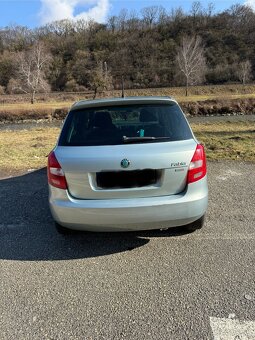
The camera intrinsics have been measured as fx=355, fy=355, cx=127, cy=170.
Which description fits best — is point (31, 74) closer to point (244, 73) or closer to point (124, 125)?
point (244, 73)

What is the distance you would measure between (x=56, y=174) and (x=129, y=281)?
1.27 meters

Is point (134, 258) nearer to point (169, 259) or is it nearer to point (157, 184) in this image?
point (169, 259)

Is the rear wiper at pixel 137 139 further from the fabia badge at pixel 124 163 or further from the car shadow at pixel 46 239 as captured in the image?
the car shadow at pixel 46 239

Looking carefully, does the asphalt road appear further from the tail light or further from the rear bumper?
the tail light

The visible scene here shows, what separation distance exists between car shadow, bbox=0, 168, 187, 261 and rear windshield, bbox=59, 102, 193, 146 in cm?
107

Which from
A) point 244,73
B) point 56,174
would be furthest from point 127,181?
point 244,73

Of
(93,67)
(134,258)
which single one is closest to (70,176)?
(134,258)

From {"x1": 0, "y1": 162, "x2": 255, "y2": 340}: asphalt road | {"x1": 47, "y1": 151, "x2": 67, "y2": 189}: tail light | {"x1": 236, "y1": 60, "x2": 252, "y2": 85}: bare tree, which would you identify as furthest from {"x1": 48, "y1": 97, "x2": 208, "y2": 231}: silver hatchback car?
{"x1": 236, "y1": 60, "x2": 252, "y2": 85}: bare tree

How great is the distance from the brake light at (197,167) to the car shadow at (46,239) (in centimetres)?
83

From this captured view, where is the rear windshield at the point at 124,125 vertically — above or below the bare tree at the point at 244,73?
above

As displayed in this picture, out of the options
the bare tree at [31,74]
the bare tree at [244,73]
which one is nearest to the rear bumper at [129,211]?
the bare tree at [31,74]

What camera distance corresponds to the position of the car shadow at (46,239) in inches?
154

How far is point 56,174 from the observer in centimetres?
357

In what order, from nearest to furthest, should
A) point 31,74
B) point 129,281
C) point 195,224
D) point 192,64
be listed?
point 129,281 < point 195,224 < point 31,74 < point 192,64
